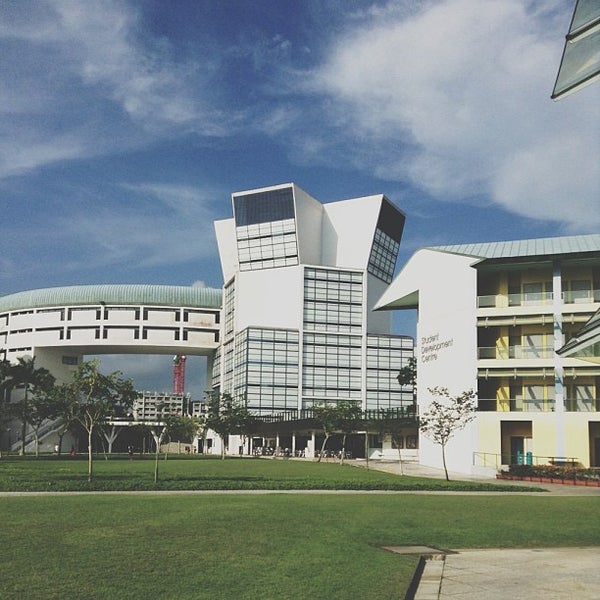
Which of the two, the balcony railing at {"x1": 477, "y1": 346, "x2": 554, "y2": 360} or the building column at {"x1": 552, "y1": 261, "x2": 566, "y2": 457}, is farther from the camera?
the balcony railing at {"x1": 477, "y1": 346, "x2": 554, "y2": 360}

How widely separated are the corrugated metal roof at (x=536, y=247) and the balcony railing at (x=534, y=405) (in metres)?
10.7

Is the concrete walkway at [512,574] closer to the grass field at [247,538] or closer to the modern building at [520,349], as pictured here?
the grass field at [247,538]

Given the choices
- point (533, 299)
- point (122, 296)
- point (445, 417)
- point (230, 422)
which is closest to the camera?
point (445, 417)

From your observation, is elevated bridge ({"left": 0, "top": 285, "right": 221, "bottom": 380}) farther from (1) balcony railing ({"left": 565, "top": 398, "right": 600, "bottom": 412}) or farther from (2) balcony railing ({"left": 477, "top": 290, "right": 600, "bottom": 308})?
(1) balcony railing ({"left": 565, "top": 398, "right": 600, "bottom": 412})

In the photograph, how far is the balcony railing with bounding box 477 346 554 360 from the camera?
57.1m

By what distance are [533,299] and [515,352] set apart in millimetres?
4185

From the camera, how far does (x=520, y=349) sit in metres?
57.8

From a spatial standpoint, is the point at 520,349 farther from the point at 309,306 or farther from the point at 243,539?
the point at 309,306

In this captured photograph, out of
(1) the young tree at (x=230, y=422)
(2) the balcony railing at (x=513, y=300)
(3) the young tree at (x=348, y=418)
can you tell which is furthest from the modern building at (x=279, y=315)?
(2) the balcony railing at (x=513, y=300)

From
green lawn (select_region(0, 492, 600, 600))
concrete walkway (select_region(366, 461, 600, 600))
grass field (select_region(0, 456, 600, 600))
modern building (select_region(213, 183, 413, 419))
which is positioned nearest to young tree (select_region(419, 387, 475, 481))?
grass field (select_region(0, 456, 600, 600))

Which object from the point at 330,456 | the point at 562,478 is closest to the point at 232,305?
the point at 330,456

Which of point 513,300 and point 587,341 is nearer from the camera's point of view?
point 587,341

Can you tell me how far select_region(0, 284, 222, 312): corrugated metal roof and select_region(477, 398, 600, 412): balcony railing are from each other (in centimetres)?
7732

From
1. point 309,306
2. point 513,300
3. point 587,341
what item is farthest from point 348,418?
point 587,341
